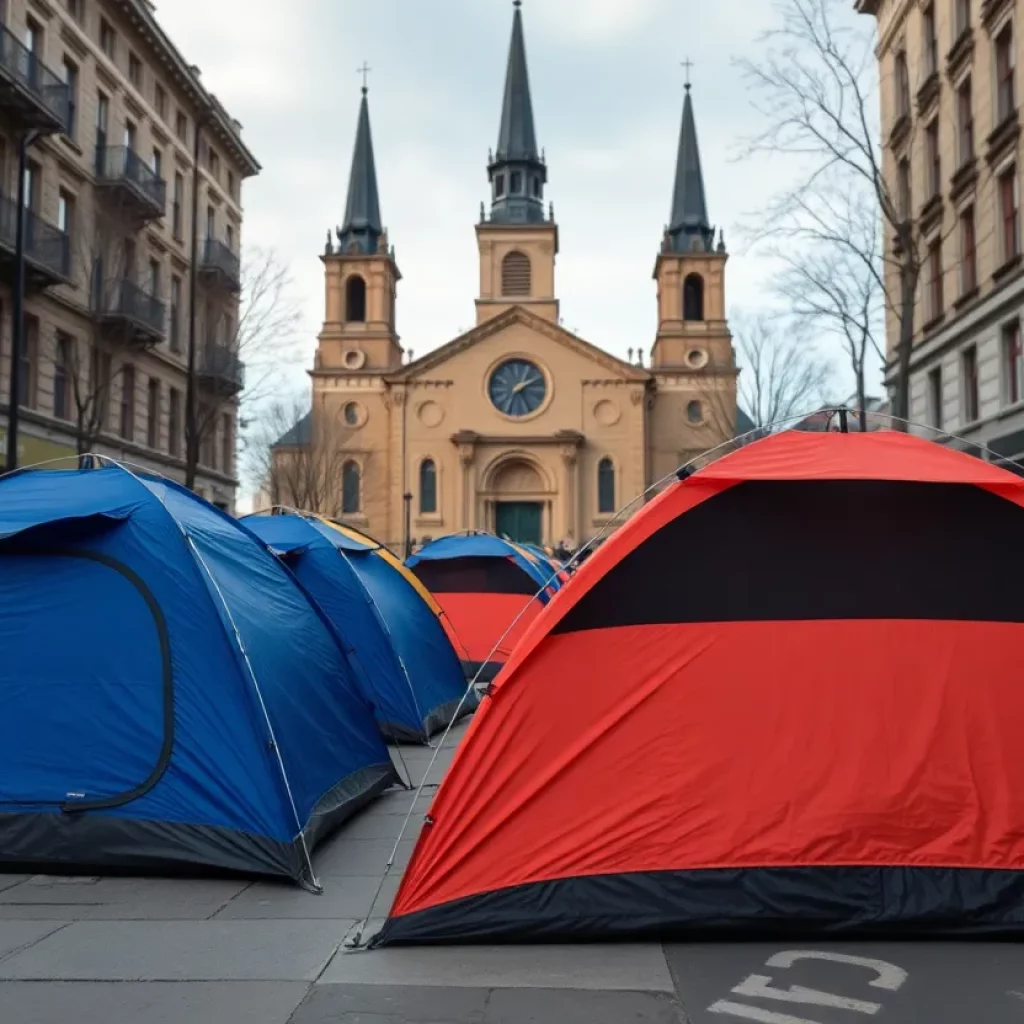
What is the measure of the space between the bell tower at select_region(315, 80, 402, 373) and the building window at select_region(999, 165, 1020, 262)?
36.7 m

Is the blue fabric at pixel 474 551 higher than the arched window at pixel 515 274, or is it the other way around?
the arched window at pixel 515 274

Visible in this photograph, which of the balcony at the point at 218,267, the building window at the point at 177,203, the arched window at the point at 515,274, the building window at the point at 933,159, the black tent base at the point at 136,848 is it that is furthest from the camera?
the arched window at the point at 515,274

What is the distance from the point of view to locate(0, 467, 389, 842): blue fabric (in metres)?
5.74

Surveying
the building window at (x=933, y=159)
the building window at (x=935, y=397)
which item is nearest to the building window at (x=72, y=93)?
the building window at (x=933, y=159)

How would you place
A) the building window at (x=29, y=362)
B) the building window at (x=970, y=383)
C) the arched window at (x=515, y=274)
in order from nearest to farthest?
the building window at (x=29, y=362), the building window at (x=970, y=383), the arched window at (x=515, y=274)

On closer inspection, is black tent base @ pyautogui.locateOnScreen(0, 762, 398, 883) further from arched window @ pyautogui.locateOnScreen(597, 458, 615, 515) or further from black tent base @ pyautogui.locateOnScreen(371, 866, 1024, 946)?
arched window @ pyautogui.locateOnScreen(597, 458, 615, 515)

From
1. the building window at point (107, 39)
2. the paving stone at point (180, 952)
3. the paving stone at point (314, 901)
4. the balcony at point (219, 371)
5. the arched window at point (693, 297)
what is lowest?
the paving stone at point (180, 952)

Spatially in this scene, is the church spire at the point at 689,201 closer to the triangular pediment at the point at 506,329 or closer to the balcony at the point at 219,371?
the triangular pediment at the point at 506,329

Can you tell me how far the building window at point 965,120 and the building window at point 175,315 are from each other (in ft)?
64.8

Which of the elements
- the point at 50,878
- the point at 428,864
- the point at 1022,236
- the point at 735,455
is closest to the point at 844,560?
the point at 735,455

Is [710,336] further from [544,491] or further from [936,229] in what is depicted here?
[936,229]

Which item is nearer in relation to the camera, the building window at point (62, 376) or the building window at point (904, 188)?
the building window at point (904, 188)

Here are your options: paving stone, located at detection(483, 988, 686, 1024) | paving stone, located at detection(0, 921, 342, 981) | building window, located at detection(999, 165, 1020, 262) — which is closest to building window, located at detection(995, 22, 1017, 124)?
building window, located at detection(999, 165, 1020, 262)

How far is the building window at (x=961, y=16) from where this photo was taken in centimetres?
2196
